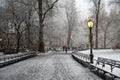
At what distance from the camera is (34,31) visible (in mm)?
60031

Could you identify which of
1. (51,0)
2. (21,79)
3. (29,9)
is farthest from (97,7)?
(21,79)

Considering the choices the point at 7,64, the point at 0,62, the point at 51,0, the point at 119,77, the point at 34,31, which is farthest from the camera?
the point at 34,31

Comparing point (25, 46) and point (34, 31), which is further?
point (25, 46)

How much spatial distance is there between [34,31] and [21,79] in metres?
43.3

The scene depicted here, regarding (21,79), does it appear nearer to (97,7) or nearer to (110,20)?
(97,7)

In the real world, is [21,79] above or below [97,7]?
below

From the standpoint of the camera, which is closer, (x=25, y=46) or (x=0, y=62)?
(x=0, y=62)

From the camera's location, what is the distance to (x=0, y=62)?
2573 centimetres

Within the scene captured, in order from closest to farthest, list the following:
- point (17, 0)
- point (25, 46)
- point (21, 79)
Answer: point (21, 79) < point (17, 0) < point (25, 46)

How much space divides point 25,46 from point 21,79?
4965cm

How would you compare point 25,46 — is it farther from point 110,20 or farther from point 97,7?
point 110,20

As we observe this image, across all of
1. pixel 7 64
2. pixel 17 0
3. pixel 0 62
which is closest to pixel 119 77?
pixel 0 62

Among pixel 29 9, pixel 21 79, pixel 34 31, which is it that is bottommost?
pixel 21 79

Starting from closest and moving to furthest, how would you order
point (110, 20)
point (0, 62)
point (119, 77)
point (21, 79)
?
1. point (119, 77)
2. point (21, 79)
3. point (0, 62)
4. point (110, 20)
